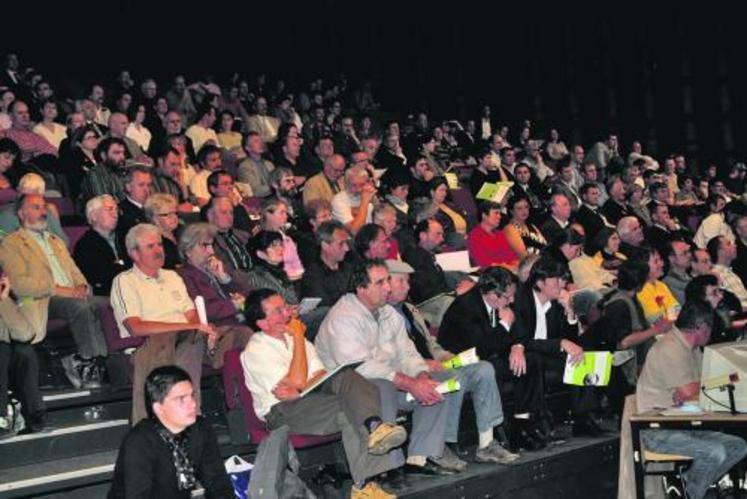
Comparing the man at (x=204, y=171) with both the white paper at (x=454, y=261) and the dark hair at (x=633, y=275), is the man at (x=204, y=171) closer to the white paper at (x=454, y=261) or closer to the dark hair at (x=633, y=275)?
the white paper at (x=454, y=261)

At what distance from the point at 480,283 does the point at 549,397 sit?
44.9 inches

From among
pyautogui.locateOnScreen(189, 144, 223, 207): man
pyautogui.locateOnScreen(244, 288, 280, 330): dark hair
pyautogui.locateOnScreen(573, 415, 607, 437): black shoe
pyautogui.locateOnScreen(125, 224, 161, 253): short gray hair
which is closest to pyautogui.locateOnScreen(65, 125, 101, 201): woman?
pyautogui.locateOnScreen(189, 144, 223, 207): man

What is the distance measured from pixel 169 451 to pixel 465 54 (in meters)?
15.0

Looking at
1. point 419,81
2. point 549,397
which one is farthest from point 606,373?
point 419,81

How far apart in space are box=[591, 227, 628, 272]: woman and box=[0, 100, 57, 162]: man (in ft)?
15.3

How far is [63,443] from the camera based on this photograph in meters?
5.59

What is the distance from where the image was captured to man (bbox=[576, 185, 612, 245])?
10.9m

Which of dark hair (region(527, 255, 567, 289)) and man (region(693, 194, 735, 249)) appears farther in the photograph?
man (region(693, 194, 735, 249))

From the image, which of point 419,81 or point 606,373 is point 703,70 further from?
point 606,373

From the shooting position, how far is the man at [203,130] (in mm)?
11617

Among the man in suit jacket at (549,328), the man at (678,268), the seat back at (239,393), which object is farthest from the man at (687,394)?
the man at (678,268)

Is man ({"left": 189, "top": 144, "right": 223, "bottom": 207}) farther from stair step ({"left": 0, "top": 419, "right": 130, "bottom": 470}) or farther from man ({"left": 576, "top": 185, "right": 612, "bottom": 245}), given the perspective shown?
stair step ({"left": 0, "top": 419, "right": 130, "bottom": 470})

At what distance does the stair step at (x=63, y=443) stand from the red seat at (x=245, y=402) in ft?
1.81

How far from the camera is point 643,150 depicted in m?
17.2
